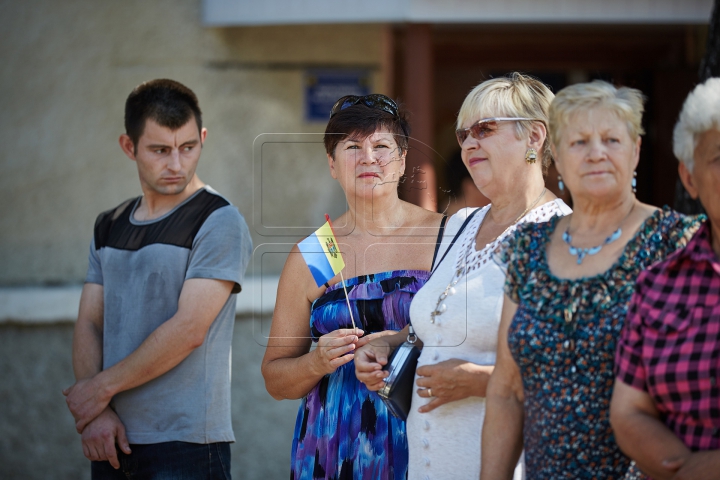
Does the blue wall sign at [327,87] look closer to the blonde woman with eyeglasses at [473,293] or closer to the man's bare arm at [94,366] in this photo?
the man's bare arm at [94,366]

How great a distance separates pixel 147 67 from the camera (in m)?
4.91

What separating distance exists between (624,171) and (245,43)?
368 centimetres

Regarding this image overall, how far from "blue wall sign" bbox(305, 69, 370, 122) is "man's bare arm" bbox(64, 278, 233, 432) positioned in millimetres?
2418

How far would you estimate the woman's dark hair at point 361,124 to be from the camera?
2.37 metres

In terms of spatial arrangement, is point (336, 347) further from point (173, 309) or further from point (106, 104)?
point (106, 104)

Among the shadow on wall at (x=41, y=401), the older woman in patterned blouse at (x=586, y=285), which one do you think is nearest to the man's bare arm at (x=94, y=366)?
the older woman in patterned blouse at (x=586, y=285)

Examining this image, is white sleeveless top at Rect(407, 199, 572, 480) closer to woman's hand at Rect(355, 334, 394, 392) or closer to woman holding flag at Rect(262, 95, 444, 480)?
woman's hand at Rect(355, 334, 394, 392)

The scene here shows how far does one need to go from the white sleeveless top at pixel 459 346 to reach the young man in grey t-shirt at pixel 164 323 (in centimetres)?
86

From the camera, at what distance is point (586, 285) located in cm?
164

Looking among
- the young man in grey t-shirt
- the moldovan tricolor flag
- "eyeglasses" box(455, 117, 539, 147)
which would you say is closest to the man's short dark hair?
the young man in grey t-shirt

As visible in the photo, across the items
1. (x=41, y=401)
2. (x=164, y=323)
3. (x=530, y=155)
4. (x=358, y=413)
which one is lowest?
(x=41, y=401)

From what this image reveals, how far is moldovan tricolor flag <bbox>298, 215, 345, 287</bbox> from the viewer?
7.70ft

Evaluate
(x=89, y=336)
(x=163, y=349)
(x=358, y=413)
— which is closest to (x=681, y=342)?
(x=358, y=413)

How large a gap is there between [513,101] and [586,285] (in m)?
0.68
